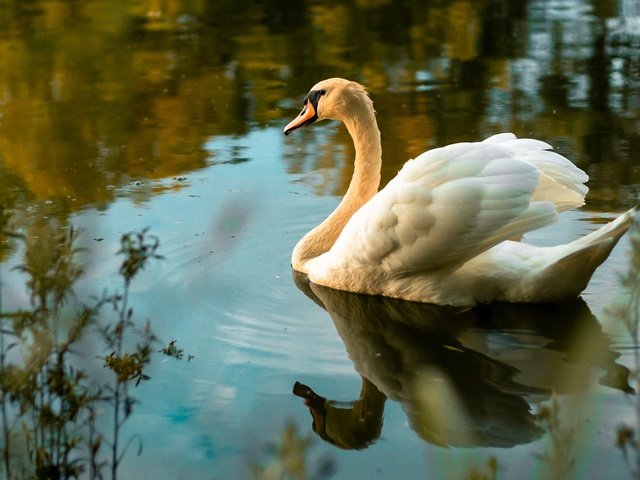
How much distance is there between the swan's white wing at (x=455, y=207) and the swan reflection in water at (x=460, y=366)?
0.36 m

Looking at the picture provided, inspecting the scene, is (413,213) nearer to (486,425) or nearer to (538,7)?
(486,425)

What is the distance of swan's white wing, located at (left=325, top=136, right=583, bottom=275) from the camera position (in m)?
5.97

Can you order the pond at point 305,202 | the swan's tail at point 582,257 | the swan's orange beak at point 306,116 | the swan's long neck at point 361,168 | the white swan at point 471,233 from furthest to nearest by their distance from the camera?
the swan's orange beak at point 306,116 → the swan's long neck at point 361,168 → the white swan at point 471,233 → the swan's tail at point 582,257 → the pond at point 305,202

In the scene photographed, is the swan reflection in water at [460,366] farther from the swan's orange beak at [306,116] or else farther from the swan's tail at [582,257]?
the swan's orange beak at [306,116]

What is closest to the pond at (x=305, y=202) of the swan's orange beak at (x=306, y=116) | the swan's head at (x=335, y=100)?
the swan's orange beak at (x=306, y=116)

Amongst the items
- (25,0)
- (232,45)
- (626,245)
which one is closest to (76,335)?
(626,245)

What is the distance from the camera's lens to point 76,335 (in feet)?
12.5

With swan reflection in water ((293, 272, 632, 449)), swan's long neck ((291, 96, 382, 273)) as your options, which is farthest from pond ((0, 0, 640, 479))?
swan's long neck ((291, 96, 382, 273))

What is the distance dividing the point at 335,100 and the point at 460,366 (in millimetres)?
2422

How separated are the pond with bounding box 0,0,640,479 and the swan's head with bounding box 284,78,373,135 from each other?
79 cm

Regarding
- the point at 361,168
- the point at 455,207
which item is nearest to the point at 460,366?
the point at 455,207

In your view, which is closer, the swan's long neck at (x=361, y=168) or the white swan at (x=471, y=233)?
the white swan at (x=471, y=233)

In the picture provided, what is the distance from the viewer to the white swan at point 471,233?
597cm

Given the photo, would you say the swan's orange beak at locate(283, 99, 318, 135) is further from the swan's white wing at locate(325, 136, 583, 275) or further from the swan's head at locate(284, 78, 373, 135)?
the swan's white wing at locate(325, 136, 583, 275)
